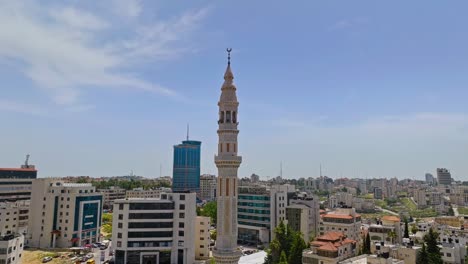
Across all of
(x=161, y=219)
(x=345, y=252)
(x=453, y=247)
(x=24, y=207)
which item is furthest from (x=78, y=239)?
(x=453, y=247)

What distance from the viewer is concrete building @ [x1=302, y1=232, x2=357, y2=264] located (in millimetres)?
39562

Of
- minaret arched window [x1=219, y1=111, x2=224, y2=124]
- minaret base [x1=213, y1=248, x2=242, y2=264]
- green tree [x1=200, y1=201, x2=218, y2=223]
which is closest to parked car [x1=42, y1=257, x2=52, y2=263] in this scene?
green tree [x1=200, y1=201, x2=218, y2=223]

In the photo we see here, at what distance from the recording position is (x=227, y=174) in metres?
29.2

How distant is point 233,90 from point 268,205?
44659mm

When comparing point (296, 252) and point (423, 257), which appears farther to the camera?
point (296, 252)

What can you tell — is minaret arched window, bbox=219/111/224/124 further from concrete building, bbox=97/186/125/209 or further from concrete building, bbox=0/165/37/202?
concrete building, bbox=97/186/125/209

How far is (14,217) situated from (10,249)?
126 ft

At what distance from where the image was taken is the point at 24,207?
7350 centimetres

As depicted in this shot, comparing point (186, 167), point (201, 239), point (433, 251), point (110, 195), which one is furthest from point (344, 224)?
point (186, 167)

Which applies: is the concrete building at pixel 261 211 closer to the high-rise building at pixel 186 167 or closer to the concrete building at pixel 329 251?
the concrete building at pixel 329 251

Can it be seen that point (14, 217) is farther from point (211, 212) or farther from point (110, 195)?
point (110, 195)

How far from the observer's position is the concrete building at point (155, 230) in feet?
166

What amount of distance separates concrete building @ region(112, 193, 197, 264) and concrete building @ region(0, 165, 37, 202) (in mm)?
49414

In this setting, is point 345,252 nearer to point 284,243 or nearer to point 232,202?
point 284,243
